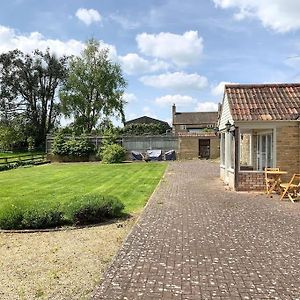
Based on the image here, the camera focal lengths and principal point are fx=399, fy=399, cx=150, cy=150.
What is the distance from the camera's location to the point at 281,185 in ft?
43.6

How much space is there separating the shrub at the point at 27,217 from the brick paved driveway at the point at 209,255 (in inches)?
78.0

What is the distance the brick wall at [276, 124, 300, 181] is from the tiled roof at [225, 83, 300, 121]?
49 centimetres

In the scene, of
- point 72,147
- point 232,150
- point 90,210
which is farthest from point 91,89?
point 90,210

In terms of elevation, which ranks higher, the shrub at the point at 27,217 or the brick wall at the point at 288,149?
the brick wall at the point at 288,149

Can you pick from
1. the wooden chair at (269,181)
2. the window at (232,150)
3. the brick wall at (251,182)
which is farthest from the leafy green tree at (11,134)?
the wooden chair at (269,181)

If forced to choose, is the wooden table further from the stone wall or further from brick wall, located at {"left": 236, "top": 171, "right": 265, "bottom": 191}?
the stone wall

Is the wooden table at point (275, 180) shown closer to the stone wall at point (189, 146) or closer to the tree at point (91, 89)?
the stone wall at point (189, 146)

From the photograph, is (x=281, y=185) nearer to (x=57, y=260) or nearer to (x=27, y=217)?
(x=27, y=217)

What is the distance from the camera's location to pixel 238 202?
12.2 meters

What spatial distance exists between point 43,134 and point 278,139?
5212cm

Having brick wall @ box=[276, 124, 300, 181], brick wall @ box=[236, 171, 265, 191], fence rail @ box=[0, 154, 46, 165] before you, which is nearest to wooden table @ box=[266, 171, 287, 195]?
brick wall @ box=[236, 171, 265, 191]

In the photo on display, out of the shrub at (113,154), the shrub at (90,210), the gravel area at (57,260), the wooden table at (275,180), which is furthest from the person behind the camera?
the shrub at (113,154)

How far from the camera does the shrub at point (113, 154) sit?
119 feet

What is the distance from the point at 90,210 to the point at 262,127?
8291 mm
